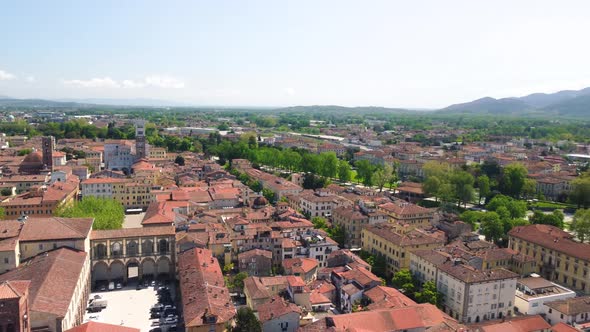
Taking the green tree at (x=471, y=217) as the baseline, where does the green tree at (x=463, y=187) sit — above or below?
above

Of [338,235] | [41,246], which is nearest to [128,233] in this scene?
[41,246]

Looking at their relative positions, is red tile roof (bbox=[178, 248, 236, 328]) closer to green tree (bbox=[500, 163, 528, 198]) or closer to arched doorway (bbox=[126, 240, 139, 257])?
arched doorway (bbox=[126, 240, 139, 257])

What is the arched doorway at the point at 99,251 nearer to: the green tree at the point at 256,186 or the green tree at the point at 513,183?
the green tree at the point at 256,186

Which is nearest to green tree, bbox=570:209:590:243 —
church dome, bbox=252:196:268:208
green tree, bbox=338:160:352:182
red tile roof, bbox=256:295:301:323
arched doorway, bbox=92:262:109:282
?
red tile roof, bbox=256:295:301:323

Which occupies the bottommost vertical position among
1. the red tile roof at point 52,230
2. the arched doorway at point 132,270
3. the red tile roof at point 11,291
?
the arched doorway at point 132,270

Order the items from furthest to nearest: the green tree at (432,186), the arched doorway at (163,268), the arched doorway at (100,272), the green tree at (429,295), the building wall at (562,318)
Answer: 1. the green tree at (432,186)
2. the arched doorway at (163,268)
3. the arched doorway at (100,272)
4. the green tree at (429,295)
5. the building wall at (562,318)

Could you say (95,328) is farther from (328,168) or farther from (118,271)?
(328,168)

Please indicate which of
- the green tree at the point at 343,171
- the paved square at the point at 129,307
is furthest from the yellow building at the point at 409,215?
the green tree at the point at 343,171
